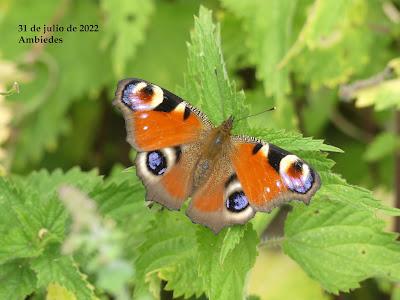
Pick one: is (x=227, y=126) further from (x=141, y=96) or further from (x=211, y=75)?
(x=141, y=96)

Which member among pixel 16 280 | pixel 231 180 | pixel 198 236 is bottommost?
pixel 16 280

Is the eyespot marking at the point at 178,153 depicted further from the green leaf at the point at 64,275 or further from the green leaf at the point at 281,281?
the green leaf at the point at 281,281

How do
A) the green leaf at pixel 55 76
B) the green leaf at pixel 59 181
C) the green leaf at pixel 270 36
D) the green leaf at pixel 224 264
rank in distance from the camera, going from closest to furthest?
the green leaf at pixel 224 264, the green leaf at pixel 59 181, the green leaf at pixel 270 36, the green leaf at pixel 55 76

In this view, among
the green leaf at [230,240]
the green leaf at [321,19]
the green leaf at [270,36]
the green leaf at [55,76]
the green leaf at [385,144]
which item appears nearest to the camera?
the green leaf at [230,240]

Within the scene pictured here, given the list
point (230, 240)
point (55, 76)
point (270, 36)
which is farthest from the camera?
point (55, 76)

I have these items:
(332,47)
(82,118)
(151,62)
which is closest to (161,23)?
(151,62)

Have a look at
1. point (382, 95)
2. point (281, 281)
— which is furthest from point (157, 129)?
point (281, 281)

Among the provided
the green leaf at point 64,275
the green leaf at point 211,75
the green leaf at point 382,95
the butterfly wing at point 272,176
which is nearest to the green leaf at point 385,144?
the green leaf at point 382,95
